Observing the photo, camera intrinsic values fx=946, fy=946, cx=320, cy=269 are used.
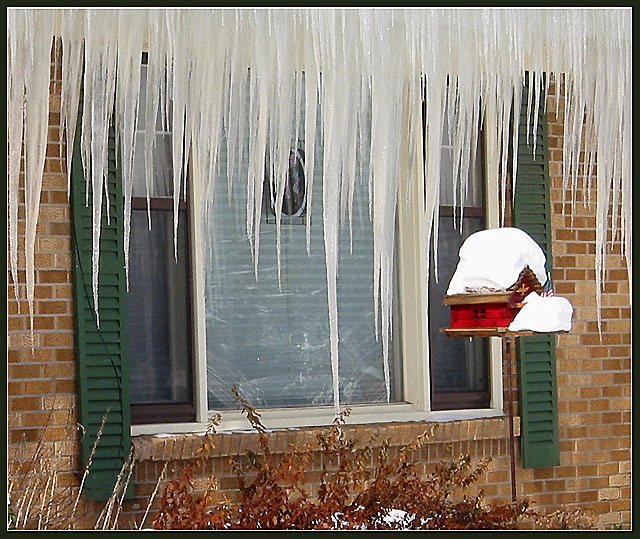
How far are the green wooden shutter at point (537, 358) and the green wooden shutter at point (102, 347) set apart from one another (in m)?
1.91

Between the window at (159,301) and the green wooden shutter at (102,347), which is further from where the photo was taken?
the window at (159,301)

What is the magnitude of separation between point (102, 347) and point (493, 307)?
1.67 meters

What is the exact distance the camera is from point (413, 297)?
4.61m

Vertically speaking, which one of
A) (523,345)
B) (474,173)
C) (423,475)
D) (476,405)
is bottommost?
(423,475)

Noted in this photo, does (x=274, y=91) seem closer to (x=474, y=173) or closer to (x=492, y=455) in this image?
(x=474, y=173)

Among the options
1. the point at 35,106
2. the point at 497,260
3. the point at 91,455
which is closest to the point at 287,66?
the point at 35,106

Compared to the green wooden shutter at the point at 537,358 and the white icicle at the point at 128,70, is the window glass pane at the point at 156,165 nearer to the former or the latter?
the white icicle at the point at 128,70

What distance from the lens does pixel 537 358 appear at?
4.66 metres

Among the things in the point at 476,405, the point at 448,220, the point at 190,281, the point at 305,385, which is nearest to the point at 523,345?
the point at 476,405

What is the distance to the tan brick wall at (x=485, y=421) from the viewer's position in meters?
3.97

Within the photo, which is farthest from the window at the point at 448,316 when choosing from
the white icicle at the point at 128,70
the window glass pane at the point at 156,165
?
the white icicle at the point at 128,70

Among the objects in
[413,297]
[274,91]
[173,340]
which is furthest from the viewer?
[413,297]

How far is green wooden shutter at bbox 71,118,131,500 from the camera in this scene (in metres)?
4.01

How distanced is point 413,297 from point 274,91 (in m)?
1.33
